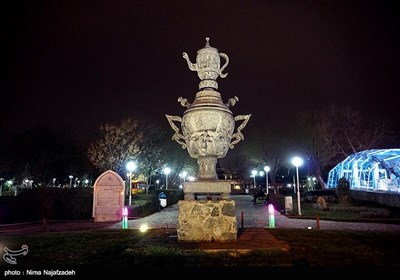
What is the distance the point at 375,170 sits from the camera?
27703mm

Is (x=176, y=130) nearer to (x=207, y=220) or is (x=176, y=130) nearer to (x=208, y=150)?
(x=208, y=150)

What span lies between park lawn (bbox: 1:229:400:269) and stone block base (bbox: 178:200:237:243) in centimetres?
43

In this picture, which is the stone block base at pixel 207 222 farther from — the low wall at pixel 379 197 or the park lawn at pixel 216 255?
the low wall at pixel 379 197

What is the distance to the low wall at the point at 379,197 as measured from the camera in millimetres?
19844

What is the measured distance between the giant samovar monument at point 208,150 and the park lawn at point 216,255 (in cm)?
73

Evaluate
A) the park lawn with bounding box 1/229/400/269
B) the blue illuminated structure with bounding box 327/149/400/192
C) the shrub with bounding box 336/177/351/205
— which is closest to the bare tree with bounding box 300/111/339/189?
the blue illuminated structure with bounding box 327/149/400/192

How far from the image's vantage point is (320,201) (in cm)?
2066

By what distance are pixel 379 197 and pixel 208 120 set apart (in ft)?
67.8

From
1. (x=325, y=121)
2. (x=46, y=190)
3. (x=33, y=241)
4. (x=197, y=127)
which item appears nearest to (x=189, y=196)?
(x=197, y=127)

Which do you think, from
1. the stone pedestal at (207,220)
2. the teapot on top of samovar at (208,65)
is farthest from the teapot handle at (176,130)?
the stone pedestal at (207,220)

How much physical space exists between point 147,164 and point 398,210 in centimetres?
2210

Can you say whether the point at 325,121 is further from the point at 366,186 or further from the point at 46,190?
the point at 46,190

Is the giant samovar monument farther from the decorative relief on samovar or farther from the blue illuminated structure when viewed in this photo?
the blue illuminated structure

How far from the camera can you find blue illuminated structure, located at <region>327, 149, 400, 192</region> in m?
26.0
